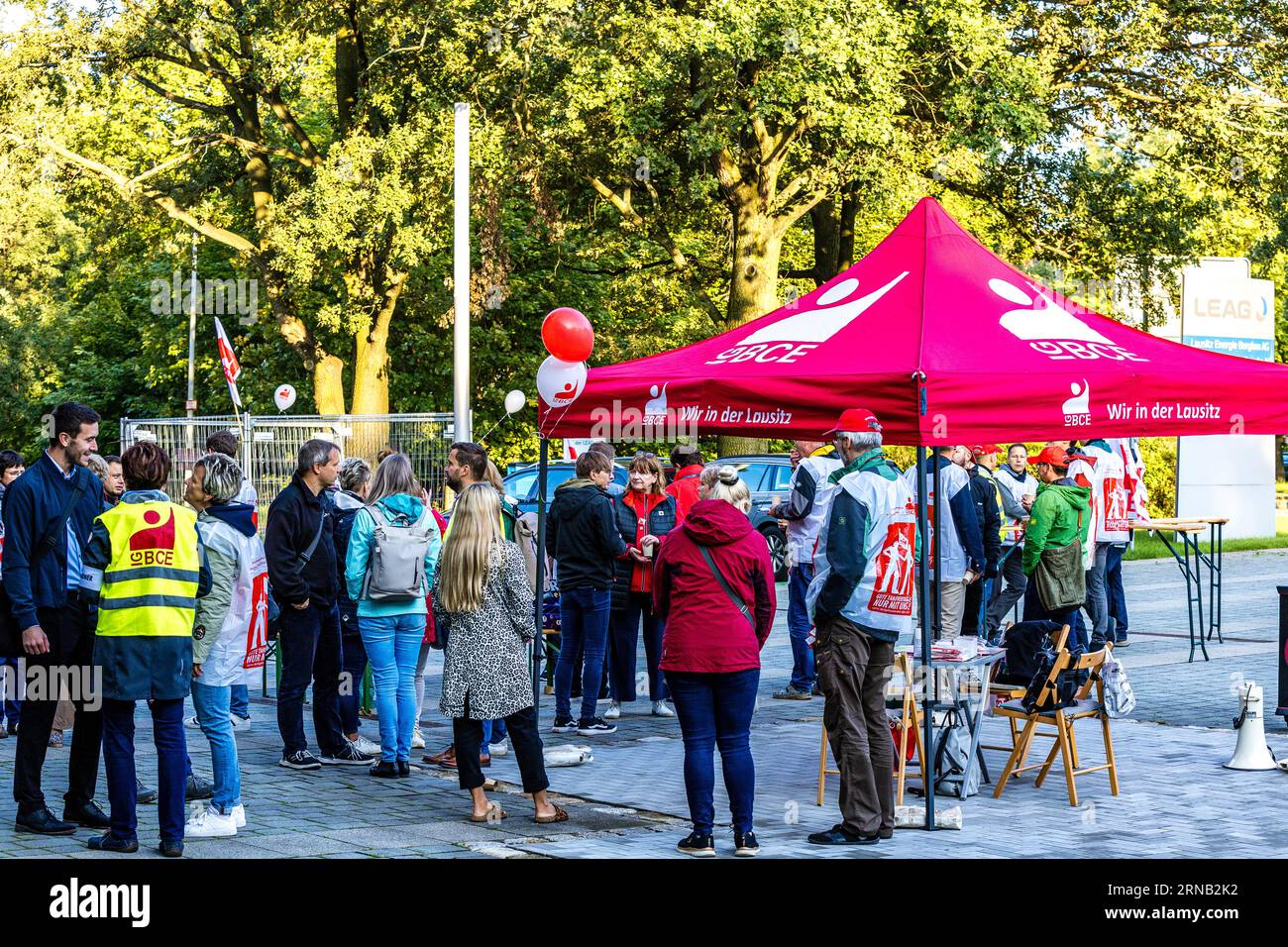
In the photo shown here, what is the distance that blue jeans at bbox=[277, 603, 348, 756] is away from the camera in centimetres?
940

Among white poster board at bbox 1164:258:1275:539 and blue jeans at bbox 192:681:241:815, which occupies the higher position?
white poster board at bbox 1164:258:1275:539

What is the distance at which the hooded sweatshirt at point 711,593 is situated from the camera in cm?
721

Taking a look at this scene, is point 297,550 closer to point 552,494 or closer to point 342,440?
point 342,440

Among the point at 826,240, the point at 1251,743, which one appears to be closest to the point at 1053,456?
the point at 1251,743

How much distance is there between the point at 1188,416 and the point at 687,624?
3.03 m

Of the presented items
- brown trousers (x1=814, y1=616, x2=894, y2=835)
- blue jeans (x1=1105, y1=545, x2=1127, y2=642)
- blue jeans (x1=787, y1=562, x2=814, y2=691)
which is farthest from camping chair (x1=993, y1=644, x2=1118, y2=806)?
blue jeans (x1=1105, y1=545, x2=1127, y2=642)

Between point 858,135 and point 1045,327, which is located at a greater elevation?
point 858,135

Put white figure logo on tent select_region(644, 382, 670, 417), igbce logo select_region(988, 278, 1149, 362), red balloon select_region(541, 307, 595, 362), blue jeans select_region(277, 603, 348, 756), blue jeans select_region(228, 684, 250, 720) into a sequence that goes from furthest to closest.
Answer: blue jeans select_region(228, 684, 250, 720) < blue jeans select_region(277, 603, 348, 756) < red balloon select_region(541, 307, 595, 362) < white figure logo on tent select_region(644, 382, 670, 417) < igbce logo select_region(988, 278, 1149, 362)

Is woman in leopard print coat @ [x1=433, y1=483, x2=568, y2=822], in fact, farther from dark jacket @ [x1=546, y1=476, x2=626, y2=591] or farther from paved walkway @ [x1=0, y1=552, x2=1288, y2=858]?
dark jacket @ [x1=546, y1=476, x2=626, y2=591]

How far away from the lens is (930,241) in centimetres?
891

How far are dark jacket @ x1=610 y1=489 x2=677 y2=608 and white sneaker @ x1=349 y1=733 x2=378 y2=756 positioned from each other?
6.69 ft

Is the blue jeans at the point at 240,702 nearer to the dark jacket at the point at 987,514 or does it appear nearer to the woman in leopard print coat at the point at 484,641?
the woman in leopard print coat at the point at 484,641
